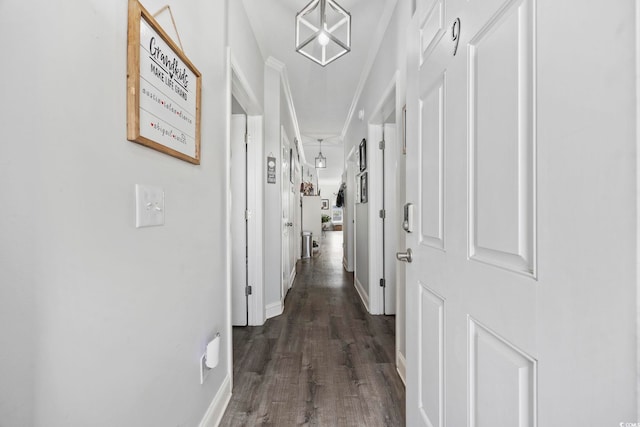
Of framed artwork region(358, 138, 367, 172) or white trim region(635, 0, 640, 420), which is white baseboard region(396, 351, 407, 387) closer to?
white trim region(635, 0, 640, 420)

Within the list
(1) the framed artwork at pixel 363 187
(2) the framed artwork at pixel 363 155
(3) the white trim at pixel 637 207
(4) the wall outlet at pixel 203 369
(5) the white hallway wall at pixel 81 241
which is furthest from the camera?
(1) the framed artwork at pixel 363 187

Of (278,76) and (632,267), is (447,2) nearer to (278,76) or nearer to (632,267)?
(632,267)

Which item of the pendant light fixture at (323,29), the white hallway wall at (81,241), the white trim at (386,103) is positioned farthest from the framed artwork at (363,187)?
the white hallway wall at (81,241)

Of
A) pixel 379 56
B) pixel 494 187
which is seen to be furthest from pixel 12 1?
pixel 379 56

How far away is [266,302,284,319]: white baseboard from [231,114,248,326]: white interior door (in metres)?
0.28

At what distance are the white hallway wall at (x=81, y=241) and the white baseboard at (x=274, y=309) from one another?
1766 mm

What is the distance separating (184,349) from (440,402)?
0.94 m

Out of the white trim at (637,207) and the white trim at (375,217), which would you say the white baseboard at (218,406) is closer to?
the white trim at (637,207)

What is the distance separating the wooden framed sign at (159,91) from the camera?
0.80 m

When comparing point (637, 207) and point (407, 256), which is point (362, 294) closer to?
point (407, 256)

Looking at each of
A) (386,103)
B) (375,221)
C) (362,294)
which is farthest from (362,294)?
(386,103)

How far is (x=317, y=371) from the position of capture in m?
1.90

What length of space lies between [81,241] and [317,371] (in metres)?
1.66

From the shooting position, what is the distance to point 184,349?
3.76 ft
